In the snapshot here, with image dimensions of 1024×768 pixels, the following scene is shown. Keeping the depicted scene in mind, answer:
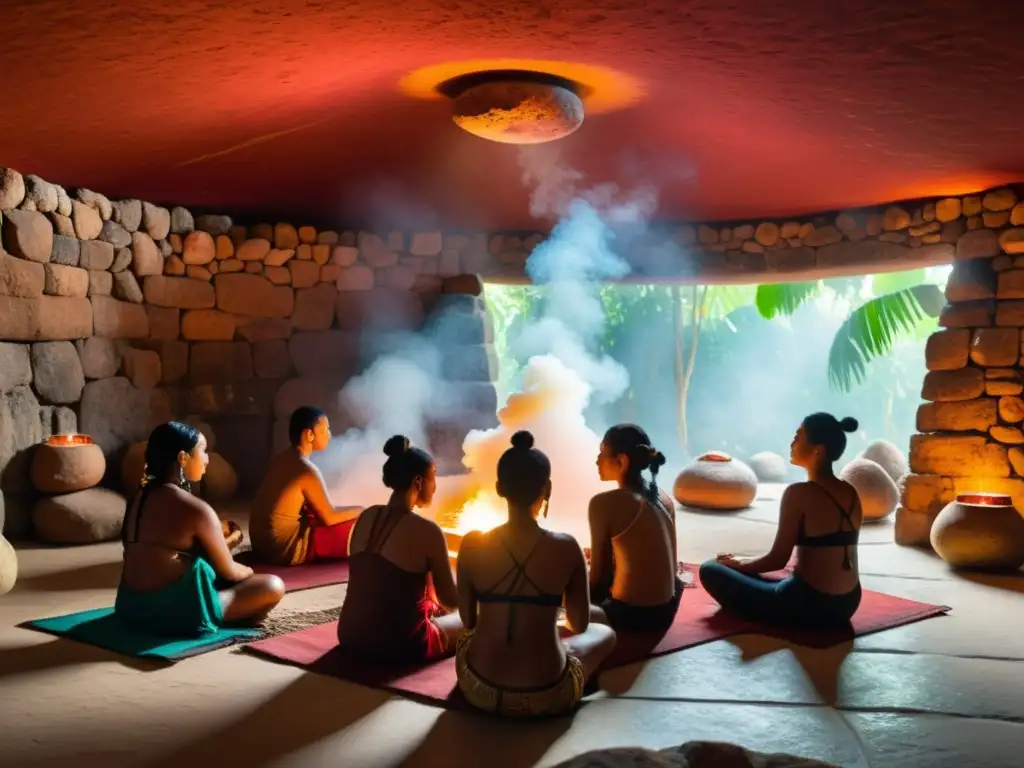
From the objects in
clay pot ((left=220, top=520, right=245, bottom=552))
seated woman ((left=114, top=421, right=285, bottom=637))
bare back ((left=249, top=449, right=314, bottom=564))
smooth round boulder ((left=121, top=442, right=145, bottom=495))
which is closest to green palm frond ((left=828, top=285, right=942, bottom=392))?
bare back ((left=249, top=449, right=314, bottom=564))

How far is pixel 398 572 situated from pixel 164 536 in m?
1.06

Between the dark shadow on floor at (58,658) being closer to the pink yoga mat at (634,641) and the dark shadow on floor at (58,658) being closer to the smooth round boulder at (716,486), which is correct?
the pink yoga mat at (634,641)

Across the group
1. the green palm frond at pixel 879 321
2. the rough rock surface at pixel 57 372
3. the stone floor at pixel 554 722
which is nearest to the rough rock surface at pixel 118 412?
the rough rock surface at pixel 57 372

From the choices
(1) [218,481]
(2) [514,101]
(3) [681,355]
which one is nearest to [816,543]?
(2) [514,101]

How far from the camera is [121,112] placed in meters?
4.86

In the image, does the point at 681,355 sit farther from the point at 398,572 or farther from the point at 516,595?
the point at 516,595

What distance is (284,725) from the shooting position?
3006mm

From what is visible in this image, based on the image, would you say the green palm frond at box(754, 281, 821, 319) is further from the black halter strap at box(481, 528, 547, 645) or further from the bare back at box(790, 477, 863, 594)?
the black halter strap at box(481, 528, 547, 645)

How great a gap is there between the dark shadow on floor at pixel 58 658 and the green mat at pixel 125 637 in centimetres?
3

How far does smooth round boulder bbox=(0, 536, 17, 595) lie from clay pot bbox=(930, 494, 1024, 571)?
5.34 meters

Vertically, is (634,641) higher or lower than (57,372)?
lower

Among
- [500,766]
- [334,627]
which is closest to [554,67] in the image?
[334,627]

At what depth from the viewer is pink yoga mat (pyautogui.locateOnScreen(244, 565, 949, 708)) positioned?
11.1 feet

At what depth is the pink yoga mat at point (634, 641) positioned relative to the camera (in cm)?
338
